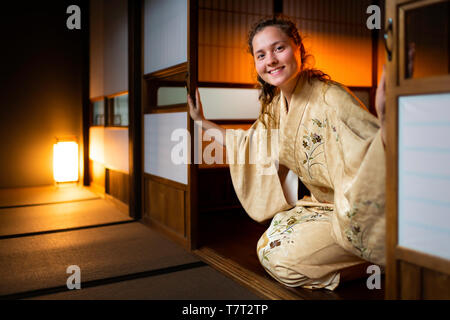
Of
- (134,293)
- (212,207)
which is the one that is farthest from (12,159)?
(134,293)

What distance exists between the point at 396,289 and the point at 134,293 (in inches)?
46.3

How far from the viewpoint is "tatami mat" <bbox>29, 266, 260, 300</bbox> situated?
6.32 ft

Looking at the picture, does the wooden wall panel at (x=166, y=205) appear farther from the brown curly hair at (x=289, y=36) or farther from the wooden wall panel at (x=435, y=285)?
the wooden wall panel at (x=435, y=285)

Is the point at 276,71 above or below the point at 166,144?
above

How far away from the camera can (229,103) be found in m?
4.02

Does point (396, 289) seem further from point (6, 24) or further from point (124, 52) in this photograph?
point (6, 24)

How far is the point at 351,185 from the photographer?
155 cm

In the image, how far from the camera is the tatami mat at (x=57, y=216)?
10.8 ft

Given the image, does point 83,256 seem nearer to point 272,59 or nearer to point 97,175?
point 272,59

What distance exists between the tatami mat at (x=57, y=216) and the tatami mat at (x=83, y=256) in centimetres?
25

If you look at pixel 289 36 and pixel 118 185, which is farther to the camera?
pixel 118 185

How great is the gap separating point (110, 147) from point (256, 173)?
257cm

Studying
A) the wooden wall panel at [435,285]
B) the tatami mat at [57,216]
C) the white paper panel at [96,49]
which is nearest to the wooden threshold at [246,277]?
the wooden wall panel at [435,285]

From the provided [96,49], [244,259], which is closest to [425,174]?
[244,259]
